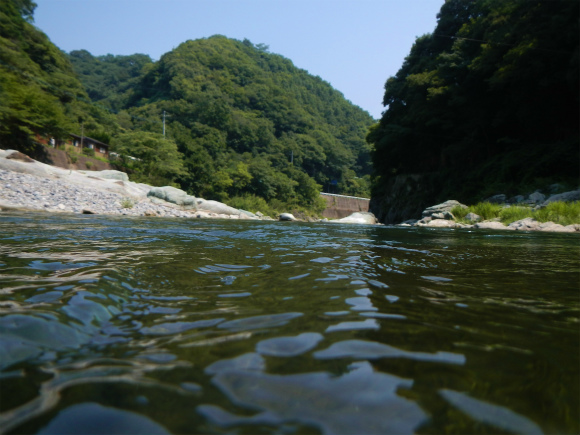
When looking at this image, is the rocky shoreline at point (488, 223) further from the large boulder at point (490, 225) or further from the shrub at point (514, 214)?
the shrub at point (514, 214)

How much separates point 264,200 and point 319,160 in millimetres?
25845

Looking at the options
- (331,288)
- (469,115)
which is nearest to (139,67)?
(469,115)

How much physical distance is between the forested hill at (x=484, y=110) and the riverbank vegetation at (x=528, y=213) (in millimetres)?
3391

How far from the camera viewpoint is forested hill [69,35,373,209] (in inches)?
1709

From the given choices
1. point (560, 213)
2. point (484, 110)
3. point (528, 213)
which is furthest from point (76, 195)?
point (484, 110)

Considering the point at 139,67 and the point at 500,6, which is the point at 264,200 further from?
the point at 139,67

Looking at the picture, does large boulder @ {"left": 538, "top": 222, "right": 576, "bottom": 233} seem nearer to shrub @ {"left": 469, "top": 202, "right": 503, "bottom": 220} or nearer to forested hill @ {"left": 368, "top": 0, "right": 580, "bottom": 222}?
shrub @ {"left": 469, "top": 202, "right": 503, "bottom": 220}

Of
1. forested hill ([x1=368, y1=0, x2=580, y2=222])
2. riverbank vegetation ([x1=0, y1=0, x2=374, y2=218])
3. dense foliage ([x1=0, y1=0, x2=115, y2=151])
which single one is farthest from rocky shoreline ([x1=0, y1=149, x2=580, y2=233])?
riverbank vegetation ([x1=0, y1=0, x2=374, y2=218])

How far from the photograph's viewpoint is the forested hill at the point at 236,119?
4341 cm

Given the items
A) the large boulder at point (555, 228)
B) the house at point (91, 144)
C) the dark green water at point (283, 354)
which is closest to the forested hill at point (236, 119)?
the house at point (91, 144)

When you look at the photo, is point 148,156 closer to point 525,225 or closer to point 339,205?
point 525,225

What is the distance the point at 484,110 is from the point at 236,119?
4623 cm

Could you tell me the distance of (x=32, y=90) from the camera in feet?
84.5

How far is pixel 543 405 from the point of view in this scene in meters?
0.88
